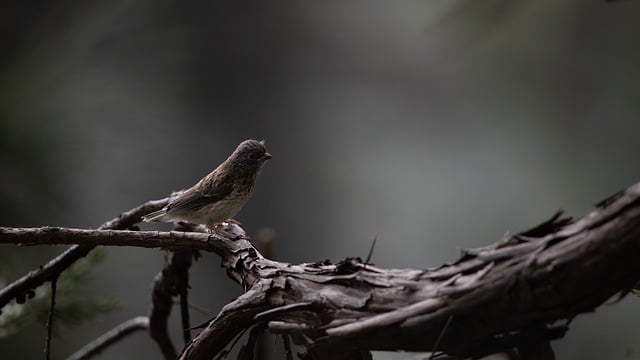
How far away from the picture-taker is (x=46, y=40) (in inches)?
150

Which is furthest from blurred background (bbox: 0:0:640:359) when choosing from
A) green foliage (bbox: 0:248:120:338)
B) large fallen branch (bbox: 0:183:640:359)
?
large fallen branch (bbox: 0:183:640:359)

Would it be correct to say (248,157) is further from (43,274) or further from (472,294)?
(472,294)

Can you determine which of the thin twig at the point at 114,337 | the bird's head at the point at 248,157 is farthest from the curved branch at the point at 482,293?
the thin twig at the point at 114,337

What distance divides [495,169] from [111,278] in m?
2.15

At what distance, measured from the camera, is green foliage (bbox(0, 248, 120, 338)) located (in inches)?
93.3

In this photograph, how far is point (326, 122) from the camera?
145 inches

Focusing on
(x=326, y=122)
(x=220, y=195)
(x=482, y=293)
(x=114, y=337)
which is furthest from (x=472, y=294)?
(x=326, y=122)

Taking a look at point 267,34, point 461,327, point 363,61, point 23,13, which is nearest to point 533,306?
point 461,327

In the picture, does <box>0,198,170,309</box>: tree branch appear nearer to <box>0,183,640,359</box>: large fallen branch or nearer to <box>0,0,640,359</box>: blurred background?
<box>0,183,640,359</box>: large fallen branch

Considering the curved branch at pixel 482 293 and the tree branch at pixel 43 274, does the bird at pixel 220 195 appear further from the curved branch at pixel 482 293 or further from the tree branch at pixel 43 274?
the curved branch at pixel 482 293

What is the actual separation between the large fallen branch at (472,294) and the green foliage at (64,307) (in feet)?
3.79

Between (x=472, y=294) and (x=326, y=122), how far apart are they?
8.75 feet

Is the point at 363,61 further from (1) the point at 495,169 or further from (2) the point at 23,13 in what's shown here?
(2) the point at 23,13

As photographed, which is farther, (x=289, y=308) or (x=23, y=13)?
(x=23, y=13)
